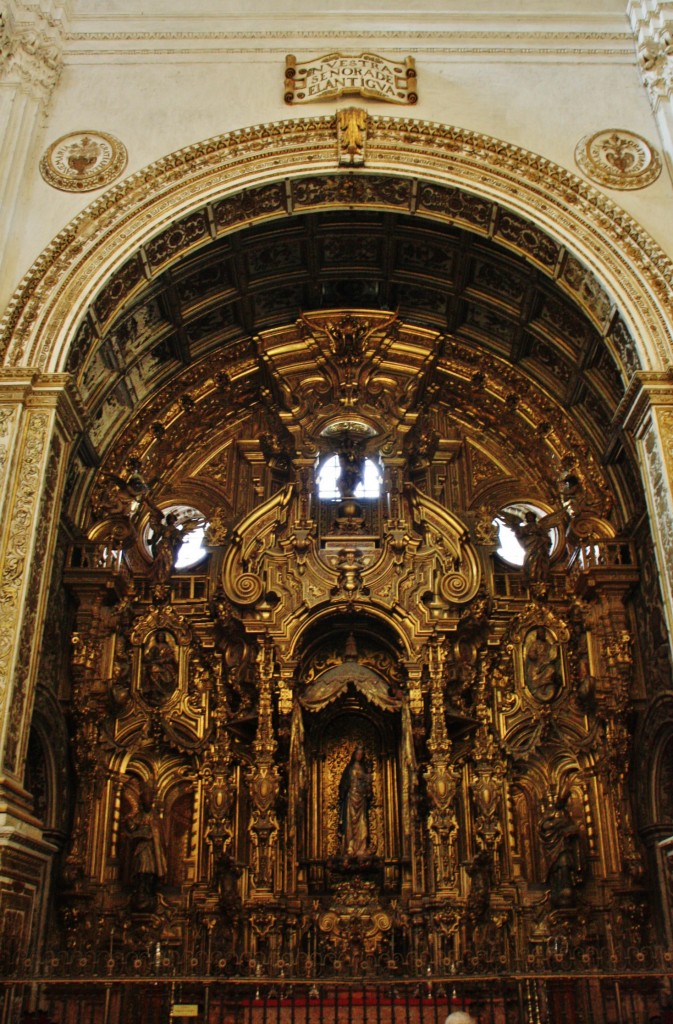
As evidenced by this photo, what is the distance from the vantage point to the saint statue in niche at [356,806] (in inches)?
600

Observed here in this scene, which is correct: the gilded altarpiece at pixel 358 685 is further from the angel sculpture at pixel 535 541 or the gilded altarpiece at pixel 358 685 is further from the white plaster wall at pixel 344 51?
the white plaster wall at pixel 344 51

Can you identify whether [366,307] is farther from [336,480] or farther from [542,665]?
[542,665]

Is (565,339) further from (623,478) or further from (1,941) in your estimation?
(1,941)

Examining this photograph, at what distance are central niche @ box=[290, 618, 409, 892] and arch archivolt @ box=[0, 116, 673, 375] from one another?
6.62m

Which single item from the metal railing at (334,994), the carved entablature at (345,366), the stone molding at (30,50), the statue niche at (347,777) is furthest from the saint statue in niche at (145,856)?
the stone molding at (30,50)

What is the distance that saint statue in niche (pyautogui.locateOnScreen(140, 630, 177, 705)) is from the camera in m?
15.9

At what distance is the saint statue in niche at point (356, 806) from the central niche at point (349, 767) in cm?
2

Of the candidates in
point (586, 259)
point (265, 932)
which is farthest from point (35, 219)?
point (265, 932)

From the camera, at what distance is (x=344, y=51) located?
1565 centimetres

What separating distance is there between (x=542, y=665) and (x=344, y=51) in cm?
1047

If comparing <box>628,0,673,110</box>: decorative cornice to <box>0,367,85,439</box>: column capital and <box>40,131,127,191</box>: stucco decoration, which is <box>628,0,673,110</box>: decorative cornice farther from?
<box>0,367,85,439</box>: column capital

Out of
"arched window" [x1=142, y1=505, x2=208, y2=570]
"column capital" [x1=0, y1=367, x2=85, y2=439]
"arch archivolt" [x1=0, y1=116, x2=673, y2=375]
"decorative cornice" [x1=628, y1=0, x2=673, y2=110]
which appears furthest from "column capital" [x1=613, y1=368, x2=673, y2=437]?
"arched window" [x1=142, y1=505, x2=208, y2=570]

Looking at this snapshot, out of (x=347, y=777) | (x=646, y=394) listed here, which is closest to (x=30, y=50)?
(x=646, y=394)

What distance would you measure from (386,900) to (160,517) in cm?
744
